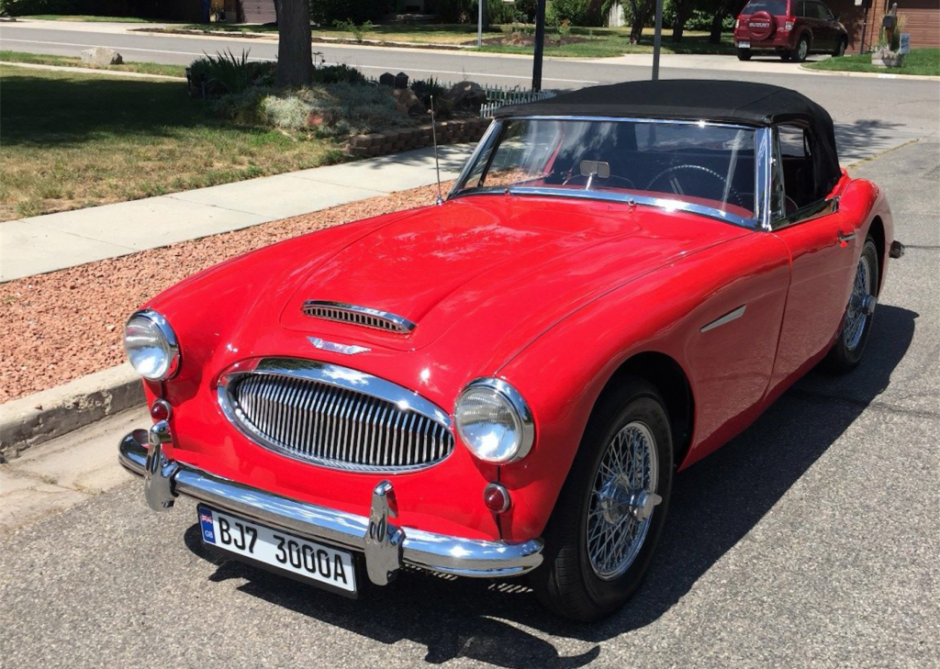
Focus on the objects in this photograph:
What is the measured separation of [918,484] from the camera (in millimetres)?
4238

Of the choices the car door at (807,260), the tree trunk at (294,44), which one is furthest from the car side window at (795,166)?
the tree trunk at (294,44)

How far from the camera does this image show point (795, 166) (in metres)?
5.03

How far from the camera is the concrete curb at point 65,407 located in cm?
459

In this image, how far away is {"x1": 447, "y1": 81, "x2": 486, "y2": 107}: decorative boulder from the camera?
1420 cm

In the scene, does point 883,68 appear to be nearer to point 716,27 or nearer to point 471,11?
point 716,27

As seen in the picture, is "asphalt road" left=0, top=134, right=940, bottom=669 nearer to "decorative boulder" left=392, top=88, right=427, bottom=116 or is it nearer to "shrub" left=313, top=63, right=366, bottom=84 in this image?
"decorative boulder" left=392, top=88, right=427, bottom=116

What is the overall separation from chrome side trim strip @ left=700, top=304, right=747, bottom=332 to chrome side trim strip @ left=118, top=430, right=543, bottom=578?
3.45ft

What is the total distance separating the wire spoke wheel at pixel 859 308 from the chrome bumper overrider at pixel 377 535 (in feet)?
10.1

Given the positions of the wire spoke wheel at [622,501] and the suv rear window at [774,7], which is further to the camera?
the suv rear window at [774,7]

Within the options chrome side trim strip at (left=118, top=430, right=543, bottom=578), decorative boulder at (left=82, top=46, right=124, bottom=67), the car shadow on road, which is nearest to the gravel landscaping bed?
the car shadow on road

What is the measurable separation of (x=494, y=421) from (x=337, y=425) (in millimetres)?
539

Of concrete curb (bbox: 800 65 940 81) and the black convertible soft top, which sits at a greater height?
the black convertible soft top

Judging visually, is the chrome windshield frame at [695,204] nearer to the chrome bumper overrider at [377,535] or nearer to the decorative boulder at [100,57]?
the chrome bumper overrider at [377,535]

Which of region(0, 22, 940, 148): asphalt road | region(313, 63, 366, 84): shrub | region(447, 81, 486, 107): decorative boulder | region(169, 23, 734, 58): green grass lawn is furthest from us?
region(169, 23, 734, 58): green grass lawn
